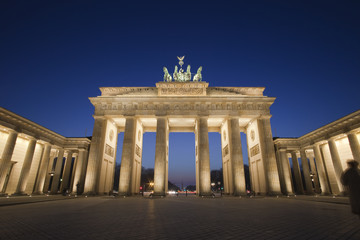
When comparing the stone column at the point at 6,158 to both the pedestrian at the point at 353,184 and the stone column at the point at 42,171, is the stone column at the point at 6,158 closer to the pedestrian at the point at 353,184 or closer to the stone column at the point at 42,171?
the stone column at the point at 42,171

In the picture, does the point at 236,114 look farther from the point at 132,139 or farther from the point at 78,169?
the point at 78,169

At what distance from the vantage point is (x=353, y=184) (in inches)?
199

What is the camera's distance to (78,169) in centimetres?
2934

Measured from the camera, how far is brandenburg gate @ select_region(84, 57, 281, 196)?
2572 centimetres

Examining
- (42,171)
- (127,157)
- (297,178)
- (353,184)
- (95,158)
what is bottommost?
(353,184)

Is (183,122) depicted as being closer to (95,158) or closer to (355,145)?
(95,158)

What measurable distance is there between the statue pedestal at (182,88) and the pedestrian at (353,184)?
24956 millimetres

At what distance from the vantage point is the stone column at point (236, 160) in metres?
24.9

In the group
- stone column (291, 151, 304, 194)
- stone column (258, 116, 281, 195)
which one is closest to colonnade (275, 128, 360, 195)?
stone column (291, 151, 304, 194)

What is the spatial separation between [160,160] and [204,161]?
19.9ft

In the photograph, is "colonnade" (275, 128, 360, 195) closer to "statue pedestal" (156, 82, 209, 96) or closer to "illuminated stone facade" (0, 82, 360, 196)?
"illuminated stone facade" (0, 82, 360, 196)

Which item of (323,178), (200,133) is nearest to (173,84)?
(200,133)

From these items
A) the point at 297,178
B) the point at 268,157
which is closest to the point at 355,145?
the point at 268,157

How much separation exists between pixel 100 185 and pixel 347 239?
2848 cm
